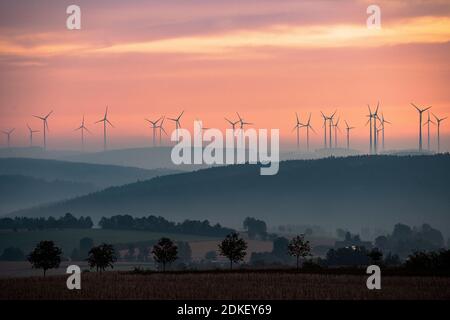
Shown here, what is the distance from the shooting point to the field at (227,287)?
101m

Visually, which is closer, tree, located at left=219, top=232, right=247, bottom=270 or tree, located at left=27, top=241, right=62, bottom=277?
tree, located at left=27, top=241, right=62, bottom=277

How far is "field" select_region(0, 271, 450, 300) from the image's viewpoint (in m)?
101

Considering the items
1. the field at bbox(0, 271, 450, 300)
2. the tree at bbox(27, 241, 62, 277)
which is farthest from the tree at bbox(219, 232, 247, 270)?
the field at bbox(0, 271, 450, 300)

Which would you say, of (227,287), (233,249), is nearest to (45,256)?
(233,249)

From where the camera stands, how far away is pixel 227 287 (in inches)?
4326

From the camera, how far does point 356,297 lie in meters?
99.6

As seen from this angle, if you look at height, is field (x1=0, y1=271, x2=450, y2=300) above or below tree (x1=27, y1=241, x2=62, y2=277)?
below

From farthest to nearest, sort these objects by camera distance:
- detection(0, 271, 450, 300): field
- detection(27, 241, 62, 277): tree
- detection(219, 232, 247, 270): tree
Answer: detection(219, 232, 247, 270): tree
detection(27, 241, 62, 277): tree
detection(0, 271, 450, 300): field

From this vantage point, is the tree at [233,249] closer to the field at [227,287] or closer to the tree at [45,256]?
the tree at [45,256]

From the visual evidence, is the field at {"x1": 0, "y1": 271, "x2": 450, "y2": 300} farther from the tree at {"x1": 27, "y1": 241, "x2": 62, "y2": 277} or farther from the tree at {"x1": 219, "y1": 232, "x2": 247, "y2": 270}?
the tree at {"x1": 219, "y1": 232, "x2": 247, "y2": 270}

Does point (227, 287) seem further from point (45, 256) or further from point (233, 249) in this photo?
point (233, 249)

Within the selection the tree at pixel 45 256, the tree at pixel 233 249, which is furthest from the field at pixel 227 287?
the tree at pixel 233 249

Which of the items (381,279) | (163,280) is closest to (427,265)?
(381,279)
